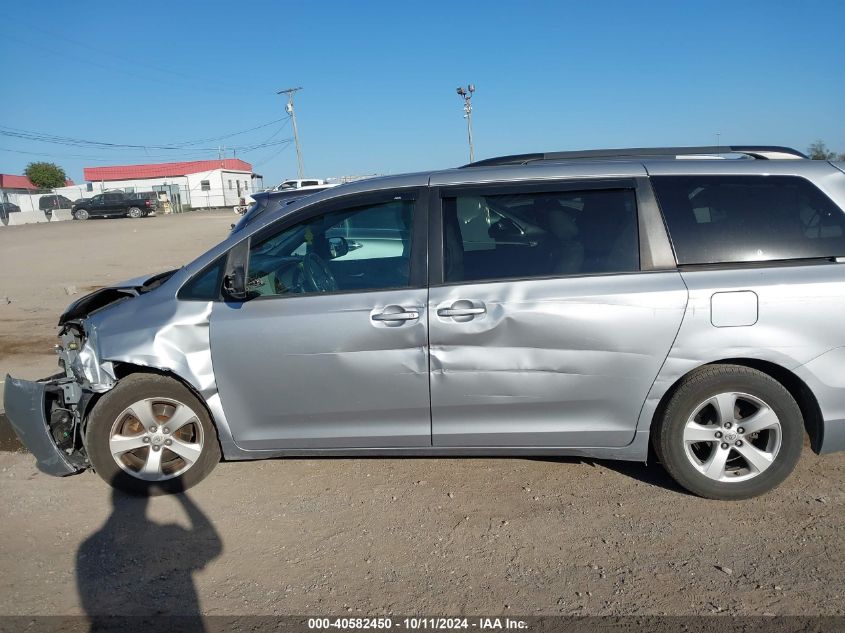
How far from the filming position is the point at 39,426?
393 centimetres

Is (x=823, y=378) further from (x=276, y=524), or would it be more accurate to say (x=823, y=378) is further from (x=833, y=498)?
(x=276, y=524)

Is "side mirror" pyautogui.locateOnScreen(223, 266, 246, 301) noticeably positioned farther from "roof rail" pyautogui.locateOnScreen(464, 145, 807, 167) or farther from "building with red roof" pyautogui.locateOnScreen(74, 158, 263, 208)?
A: "building with red roof" pyautogui.locateOnScreen(74, 158, 263, 208)

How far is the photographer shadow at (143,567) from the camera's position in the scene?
9.46 feet

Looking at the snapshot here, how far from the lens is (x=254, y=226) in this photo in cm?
386

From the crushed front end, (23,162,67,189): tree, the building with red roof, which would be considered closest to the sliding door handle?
the crushed front end

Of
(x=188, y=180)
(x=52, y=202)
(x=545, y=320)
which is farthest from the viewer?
(x=188, y=180)

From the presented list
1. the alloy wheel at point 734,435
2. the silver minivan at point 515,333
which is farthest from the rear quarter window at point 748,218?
the alloy wheel at point 734,435

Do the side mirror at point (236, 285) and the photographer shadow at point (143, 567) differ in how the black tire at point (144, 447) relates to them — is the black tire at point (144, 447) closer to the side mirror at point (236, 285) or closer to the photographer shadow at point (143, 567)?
the photographer shadow at point (143, 567)

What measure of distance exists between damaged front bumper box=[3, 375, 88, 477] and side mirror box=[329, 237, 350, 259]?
6.20 ft

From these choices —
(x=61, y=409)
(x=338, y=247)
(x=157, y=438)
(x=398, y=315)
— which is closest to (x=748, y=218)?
(x=398, y=315)

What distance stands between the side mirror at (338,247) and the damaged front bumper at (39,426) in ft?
6.20

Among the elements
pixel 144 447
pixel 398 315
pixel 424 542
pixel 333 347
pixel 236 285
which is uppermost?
pixel 236 285

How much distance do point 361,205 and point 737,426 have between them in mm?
2395

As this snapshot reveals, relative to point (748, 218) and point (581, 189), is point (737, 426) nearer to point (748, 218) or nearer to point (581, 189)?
point (748, 218)
